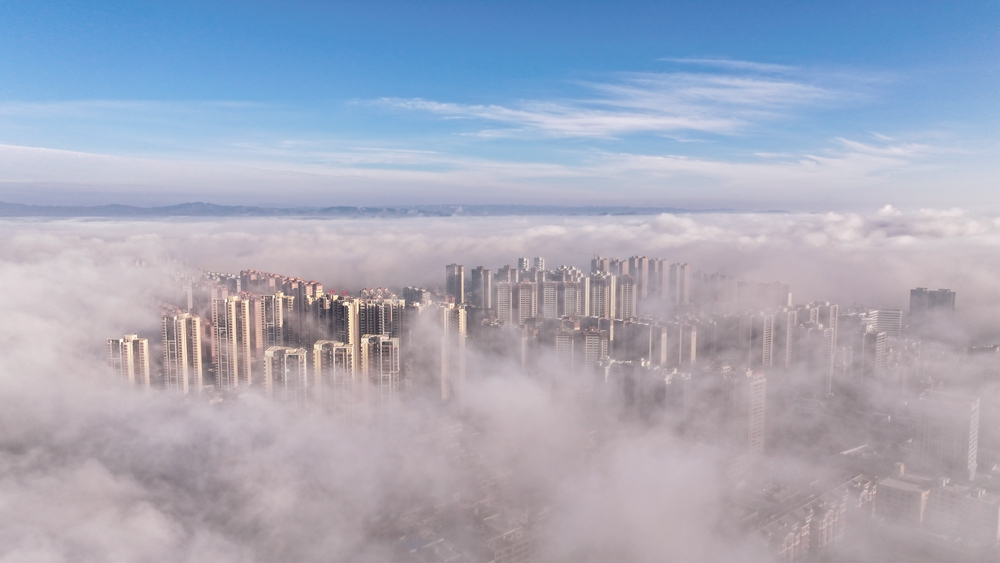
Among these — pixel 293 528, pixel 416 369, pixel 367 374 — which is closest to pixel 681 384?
pixel 416 369

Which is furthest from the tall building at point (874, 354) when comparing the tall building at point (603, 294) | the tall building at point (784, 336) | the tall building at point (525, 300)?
the tall building at point (525, 300)

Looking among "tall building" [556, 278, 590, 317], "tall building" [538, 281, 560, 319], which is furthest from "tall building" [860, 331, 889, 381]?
"tall building" [538, 281, 560, 319]

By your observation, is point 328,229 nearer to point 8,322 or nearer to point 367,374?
point 367,374

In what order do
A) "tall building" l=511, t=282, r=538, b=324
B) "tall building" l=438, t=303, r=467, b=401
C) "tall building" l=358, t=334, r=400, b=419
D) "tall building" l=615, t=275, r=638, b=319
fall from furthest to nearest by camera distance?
"tall building" l=615, t=275, r=638, b=319 → "tall building" l=511, t=282, r=538, b=324 → "tall building" l=438, t=303, r=467, b=401 → "tall building" l=358, t=334, r=400, b=419

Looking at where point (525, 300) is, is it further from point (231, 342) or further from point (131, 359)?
point (131, 359)

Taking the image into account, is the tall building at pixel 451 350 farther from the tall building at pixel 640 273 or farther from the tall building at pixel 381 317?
the tall building at pixel 640 273

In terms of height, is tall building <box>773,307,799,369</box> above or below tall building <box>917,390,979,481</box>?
above

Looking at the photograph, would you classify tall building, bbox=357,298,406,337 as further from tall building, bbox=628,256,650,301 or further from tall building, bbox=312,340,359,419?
tall building, bbox=628,256,650,301
